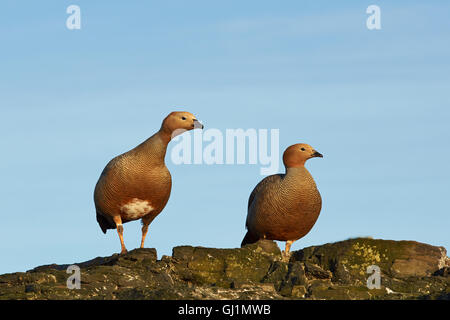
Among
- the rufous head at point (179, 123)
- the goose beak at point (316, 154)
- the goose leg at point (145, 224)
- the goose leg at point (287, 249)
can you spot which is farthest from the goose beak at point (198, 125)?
the goose leg at point (287, 249)

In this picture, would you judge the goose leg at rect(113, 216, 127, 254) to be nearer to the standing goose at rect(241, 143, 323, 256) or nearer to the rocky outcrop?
the rocky outcrop

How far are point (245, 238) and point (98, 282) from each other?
234 inches

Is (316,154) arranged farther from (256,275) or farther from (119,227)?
(119,227)

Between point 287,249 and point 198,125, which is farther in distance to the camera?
point 287,249

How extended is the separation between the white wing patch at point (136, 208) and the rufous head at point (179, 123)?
1858 mm

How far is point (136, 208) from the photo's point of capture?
20766mm

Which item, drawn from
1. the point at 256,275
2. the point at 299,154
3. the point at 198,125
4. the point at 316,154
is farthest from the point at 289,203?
the point at 198,125

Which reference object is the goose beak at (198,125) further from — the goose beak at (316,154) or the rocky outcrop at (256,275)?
the rocky outcrop at (256,275)

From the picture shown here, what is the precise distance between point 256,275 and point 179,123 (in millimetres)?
4374

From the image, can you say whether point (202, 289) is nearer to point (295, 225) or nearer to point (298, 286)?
point (298, 286)

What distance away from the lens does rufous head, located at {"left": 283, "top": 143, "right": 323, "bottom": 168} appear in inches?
822

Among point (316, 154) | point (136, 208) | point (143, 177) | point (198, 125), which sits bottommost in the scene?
point (136, 208)

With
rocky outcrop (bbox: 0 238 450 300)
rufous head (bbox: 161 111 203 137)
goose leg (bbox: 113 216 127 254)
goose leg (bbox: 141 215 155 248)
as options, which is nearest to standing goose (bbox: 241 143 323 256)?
rocky outcrop (bbox: 0 238 450 300)
